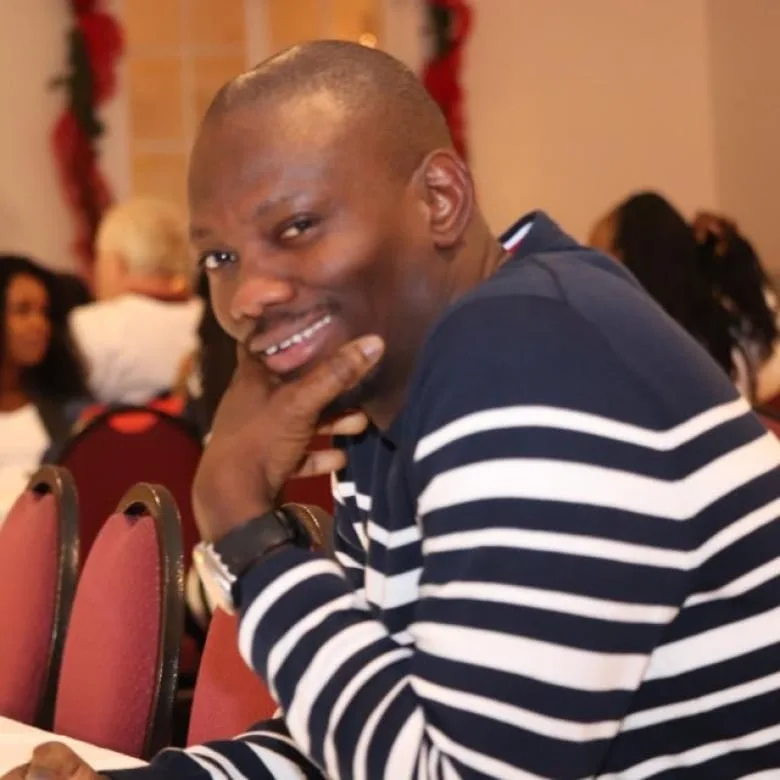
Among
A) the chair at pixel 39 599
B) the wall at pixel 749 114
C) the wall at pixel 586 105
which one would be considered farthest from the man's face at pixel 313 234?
the wall at pixel 586 105

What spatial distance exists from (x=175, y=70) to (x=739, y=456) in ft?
18.6

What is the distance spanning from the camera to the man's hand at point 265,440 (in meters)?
1.09

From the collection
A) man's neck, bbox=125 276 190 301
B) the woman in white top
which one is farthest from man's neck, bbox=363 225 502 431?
man's neck, bbox=125 276 190 301

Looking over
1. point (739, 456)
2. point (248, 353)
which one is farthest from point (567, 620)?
point (248, 353)

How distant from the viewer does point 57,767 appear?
122cm

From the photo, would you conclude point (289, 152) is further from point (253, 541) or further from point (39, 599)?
point (39, 599)

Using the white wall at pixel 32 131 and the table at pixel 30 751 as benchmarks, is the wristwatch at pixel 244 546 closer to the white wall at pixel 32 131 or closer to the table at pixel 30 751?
the table at pixel 30 751

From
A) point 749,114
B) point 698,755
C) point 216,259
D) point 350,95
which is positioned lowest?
point 749,114

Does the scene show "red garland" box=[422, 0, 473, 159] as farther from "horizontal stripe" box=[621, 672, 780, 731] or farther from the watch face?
"horizontal stripe" box=[621, 672, 780, 731]

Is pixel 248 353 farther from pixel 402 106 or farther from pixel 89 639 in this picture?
pixel 89 639

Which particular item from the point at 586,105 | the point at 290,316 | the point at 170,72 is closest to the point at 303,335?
the point at 290,316

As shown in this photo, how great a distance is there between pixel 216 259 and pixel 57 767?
0.45 metres

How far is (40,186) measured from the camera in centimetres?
610

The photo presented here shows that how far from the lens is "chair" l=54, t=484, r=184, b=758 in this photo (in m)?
1.87
